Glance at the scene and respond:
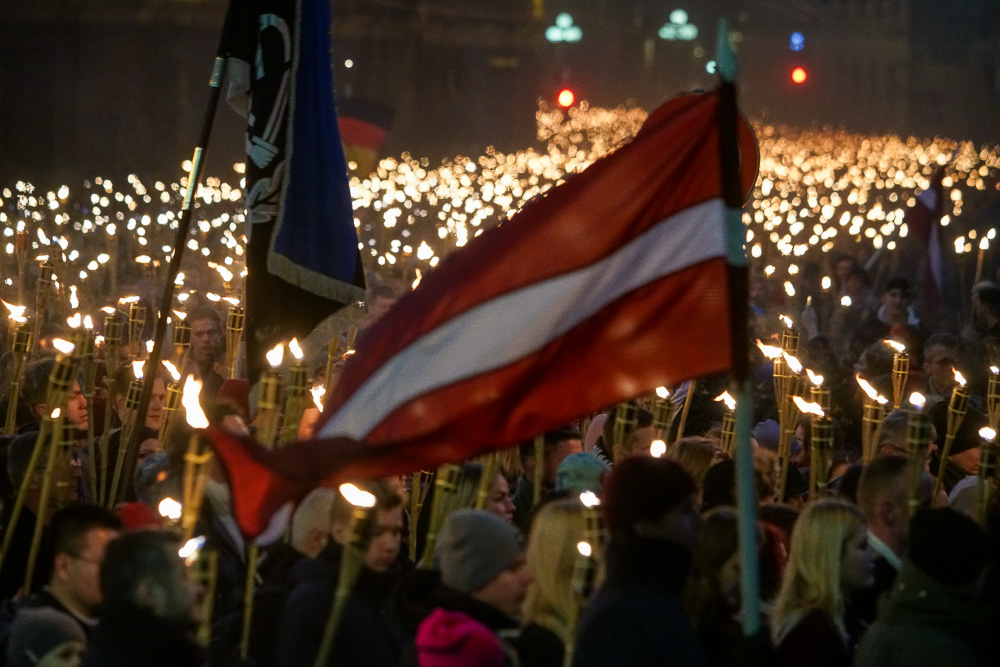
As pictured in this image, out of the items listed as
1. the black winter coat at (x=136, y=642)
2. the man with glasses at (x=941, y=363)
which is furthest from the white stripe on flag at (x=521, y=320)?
the man with glasses at (x=941, y=363)

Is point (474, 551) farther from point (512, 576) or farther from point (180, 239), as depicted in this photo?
point (180, 239)

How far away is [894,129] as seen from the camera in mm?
40719

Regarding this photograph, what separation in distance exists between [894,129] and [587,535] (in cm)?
3824

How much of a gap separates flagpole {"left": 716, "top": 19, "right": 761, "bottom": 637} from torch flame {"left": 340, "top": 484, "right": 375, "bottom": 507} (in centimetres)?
107

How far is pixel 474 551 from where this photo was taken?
4230 mm

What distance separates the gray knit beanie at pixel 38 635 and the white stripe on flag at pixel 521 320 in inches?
33.7

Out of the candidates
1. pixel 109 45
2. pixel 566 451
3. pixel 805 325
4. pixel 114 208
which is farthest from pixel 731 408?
pixel 109 45

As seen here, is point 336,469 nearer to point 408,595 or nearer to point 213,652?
point 408,595

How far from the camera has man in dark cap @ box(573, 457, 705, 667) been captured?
12.0ft

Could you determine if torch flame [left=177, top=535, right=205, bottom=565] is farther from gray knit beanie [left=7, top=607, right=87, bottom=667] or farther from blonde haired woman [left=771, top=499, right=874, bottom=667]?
blonde haired woman [left=771, top=499, right=874, bottom=667]

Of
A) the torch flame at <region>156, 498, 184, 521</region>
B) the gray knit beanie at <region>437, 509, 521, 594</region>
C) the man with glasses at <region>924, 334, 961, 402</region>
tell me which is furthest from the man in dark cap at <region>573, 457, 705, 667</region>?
the man with glasses at <region>924, 334, 961, 402</region>

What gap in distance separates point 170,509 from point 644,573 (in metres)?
1.91

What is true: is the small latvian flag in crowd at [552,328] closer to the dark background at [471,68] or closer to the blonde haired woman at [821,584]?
the blonde haired woman at [821,584]

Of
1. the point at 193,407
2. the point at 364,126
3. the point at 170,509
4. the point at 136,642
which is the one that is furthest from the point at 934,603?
the point at 364,126
